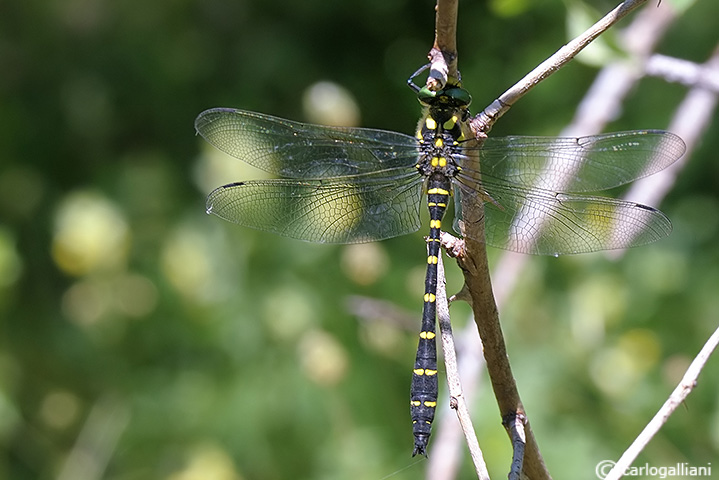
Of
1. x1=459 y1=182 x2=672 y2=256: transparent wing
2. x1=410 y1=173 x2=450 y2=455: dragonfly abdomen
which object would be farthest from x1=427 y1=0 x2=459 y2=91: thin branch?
x1=459 y1=182 x2=672 y2=256: transparent wing

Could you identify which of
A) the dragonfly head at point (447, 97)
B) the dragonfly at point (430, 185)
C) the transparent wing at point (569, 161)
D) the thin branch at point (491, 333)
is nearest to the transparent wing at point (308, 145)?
the dragonfly at point (430, 185)

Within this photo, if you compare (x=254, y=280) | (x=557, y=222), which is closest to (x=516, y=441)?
(x=557, y=222)

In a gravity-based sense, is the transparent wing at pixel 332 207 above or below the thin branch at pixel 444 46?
above

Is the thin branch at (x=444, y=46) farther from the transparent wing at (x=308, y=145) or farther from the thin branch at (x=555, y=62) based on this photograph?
the transparent wing at (x=308, y=145)

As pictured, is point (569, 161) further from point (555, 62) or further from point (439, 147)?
point (555, 62)

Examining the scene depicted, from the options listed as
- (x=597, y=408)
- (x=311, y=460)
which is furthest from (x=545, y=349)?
(x=311, y=460)

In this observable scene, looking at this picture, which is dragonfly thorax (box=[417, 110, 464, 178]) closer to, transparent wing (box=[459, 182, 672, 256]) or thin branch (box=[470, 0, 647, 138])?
transparent wing (box=[459, 182, 672, 256])
